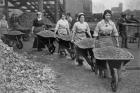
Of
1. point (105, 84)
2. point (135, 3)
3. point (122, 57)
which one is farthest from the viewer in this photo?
point (135, 3)

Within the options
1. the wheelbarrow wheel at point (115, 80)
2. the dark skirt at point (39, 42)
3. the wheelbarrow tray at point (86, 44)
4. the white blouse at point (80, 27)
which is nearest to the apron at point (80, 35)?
the white blouse at point (80, 27)

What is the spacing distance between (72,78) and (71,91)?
1282mm

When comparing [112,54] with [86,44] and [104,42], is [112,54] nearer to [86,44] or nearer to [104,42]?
[104,42]

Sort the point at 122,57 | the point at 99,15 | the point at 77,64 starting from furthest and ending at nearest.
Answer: the point at 99,15, the point at 77,64, the point at 122,57

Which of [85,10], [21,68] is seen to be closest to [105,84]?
[21,68]

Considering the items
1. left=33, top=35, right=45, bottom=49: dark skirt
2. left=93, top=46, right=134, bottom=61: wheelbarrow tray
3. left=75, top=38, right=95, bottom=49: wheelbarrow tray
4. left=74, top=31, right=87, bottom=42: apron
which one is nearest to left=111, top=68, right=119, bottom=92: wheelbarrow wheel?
left=93, top=46, right=134, bottom=61: wheelbarrow tray

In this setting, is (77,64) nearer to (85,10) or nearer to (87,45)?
(87,45)

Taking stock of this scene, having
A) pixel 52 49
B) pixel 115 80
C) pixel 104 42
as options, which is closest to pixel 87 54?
pixel 104 42

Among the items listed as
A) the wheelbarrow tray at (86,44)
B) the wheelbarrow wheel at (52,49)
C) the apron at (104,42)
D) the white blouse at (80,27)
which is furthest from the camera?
the wheelbarrow wheel at (52,49)

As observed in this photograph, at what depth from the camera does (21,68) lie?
762 centimetres

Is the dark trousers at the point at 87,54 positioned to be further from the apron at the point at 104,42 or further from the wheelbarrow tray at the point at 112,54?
the wheelbarrow tray at the point at 112,54

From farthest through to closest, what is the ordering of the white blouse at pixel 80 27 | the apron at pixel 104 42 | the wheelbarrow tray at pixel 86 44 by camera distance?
the white blouse at pixel 80 27 → the wheelbarrow tray at pixel 86 44 → the apron at pixel 104 42

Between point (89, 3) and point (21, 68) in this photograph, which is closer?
point (21, 68)

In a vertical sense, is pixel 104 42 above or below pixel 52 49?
above
